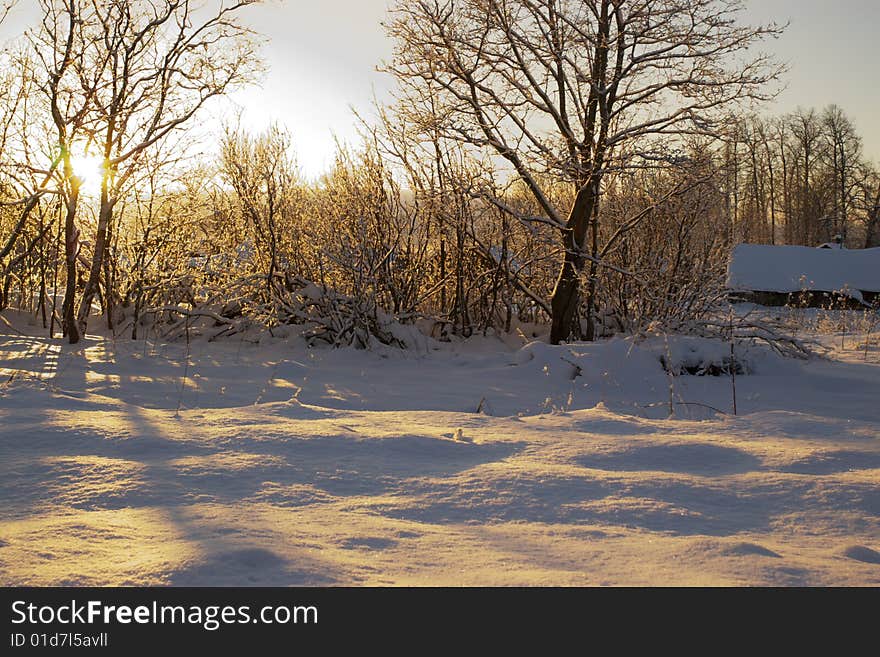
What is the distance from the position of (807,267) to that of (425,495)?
121ft

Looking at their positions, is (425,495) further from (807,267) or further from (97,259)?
(807,267)

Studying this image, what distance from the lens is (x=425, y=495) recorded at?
9.32 ft

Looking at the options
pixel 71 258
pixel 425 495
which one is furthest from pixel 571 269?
pixel 425 495

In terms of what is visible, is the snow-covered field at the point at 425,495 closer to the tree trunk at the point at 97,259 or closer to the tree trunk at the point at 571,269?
the tree trunk at the point at 97,259

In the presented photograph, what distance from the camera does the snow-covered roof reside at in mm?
32875

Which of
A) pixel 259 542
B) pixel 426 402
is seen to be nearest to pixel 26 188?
pixel 426 402

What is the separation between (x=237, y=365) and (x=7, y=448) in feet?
15.7

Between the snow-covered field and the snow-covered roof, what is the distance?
29.7m

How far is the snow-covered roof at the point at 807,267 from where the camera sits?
3288 cm

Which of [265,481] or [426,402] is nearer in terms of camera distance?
[265,481]

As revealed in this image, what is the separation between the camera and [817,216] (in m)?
48.4

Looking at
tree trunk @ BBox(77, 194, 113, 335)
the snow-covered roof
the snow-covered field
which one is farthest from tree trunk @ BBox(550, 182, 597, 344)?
the snow-covered roof

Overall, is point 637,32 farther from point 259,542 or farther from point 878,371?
point 259,542

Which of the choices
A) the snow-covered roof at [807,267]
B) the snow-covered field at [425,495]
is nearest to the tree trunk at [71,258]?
the snow-covered field at [425,495]
